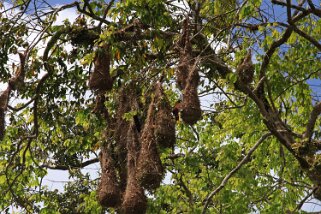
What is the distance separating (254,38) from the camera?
722cm

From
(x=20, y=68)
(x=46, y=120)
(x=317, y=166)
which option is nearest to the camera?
(x=20, y=68)

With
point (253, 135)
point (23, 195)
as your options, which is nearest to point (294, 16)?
point (253, 135)

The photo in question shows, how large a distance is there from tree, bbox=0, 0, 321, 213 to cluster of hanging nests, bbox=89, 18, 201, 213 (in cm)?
1

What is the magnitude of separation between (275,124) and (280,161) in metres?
2.04

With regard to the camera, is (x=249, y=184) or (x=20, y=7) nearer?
(x=20, y=7)

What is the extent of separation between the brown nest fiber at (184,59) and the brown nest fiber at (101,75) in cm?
67

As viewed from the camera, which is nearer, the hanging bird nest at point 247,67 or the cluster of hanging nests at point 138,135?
the cluster of hanging nests at point 138,135

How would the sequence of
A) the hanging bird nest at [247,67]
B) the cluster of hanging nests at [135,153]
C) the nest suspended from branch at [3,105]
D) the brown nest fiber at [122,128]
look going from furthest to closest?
the hanging bird nest at [247,67], the brown nest fiber at [122,128], the nest suspended from branch at [3,105], the cluster of hanging nests at [135,153]

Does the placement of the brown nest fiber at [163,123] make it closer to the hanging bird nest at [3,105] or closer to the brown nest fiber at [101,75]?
the brown nest fiber at [101,75]

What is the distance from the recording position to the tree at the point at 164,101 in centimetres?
546

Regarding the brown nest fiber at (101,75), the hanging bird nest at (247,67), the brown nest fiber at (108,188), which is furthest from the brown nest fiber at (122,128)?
the hanging bird nest at (247,67)

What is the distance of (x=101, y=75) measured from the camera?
5.60 m

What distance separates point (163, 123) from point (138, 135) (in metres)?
0.57

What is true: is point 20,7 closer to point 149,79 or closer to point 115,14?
point 115,14
